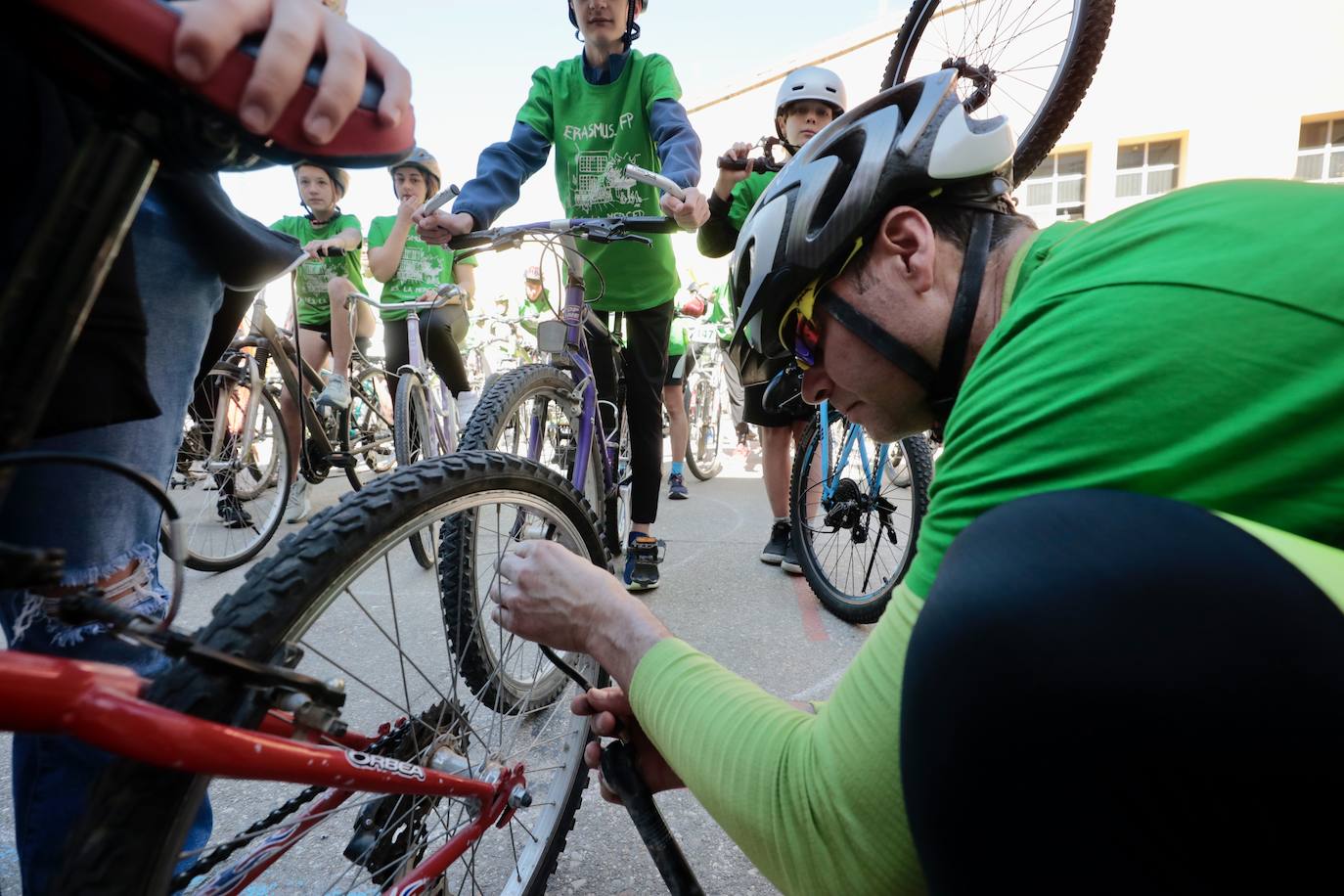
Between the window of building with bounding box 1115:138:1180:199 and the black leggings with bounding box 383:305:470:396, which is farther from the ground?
the window of building with bounding box 1115:138:1180:199

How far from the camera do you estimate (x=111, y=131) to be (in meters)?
0.53

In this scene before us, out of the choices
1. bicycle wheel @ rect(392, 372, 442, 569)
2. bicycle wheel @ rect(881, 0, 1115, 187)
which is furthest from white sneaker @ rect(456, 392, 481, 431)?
bicycle wheel @ rect(881, 0, 1115, 187)

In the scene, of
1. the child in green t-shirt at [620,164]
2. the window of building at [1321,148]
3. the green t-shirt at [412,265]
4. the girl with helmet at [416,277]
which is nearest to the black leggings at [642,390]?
the child in green t-shirt at [620,164]

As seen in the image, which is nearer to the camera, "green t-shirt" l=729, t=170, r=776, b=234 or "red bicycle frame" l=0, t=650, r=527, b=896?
"red bicycle frame" l=0, t=650, r=527, b=896

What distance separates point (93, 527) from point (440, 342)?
319cm

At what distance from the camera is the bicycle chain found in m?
0.90

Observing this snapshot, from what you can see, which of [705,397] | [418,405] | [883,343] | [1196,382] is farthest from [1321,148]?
[1196,382]

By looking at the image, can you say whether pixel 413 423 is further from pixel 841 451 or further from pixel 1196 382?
pixel 1196 382

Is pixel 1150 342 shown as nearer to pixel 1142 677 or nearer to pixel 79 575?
pixel 1142 677

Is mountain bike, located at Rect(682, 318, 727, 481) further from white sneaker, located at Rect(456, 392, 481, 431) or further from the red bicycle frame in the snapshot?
the red bicycle frame

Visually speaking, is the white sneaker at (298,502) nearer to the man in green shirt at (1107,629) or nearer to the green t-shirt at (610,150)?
the green t-shirt at (610,150)

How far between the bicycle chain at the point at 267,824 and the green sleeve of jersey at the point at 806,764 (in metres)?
0.47

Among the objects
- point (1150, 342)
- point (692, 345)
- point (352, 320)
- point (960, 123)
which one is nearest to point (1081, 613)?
point (1150, 342)

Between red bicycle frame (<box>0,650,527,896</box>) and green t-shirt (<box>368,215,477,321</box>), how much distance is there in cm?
387
